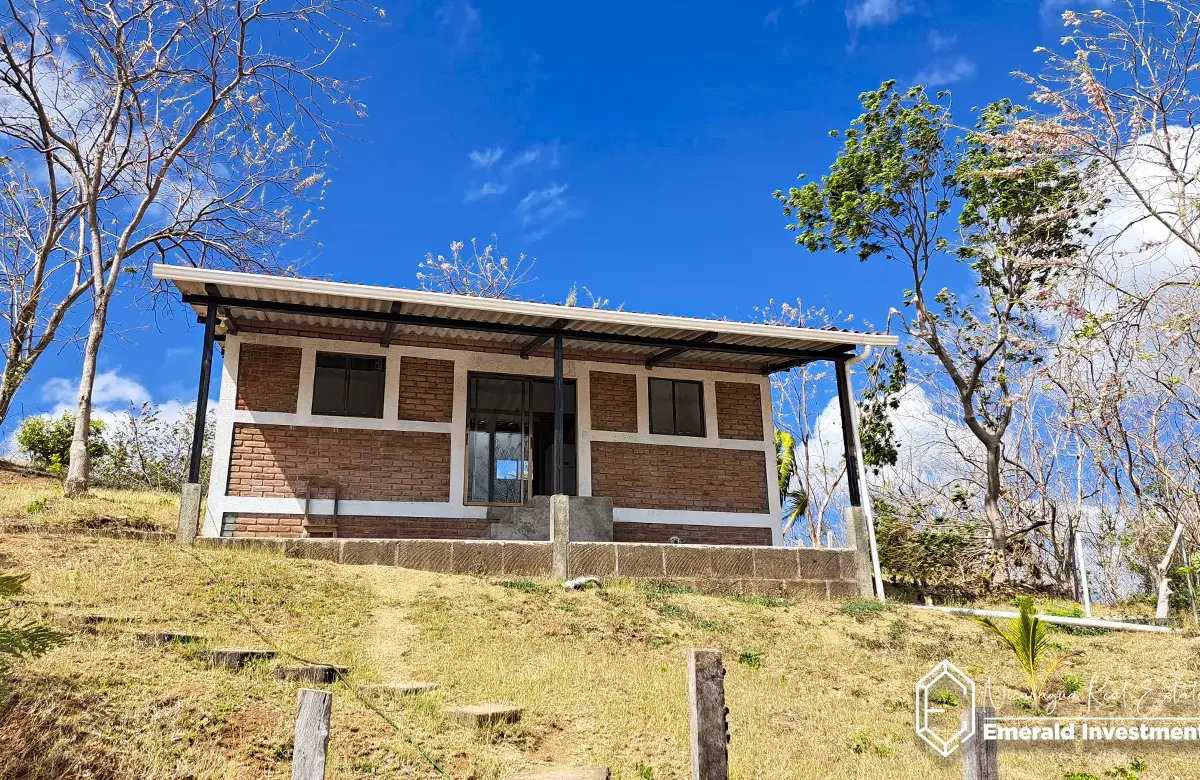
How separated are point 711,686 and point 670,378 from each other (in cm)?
989

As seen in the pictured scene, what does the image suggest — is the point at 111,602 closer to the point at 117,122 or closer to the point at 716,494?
the point at 716,494

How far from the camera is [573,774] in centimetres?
494

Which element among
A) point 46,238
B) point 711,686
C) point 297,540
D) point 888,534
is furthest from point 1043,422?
point 46,238

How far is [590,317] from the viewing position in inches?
443

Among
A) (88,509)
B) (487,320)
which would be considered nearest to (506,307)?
(487,320)

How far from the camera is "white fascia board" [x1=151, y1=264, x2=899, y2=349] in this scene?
9.89 meters

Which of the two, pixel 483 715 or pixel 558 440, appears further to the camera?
pixel 558 440

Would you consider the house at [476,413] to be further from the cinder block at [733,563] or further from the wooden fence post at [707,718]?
the wooden fence post at [707,718]

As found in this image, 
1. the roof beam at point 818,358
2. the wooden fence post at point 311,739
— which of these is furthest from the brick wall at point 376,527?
the wooden fence post at point 311,739

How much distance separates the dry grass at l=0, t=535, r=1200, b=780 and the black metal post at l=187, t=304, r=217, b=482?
1.01 meters

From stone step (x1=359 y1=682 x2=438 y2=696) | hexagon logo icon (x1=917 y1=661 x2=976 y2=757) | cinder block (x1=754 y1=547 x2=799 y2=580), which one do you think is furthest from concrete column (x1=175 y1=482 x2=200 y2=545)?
hexagon logo icon (x1=917 y1=661 x2=976 y2=757)

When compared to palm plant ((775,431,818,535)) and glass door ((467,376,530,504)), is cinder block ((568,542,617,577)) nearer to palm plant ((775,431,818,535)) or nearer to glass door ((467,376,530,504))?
glass door ((467,376,530,504))

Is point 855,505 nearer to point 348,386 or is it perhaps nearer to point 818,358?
point 818,358

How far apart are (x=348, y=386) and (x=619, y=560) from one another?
4667mm
